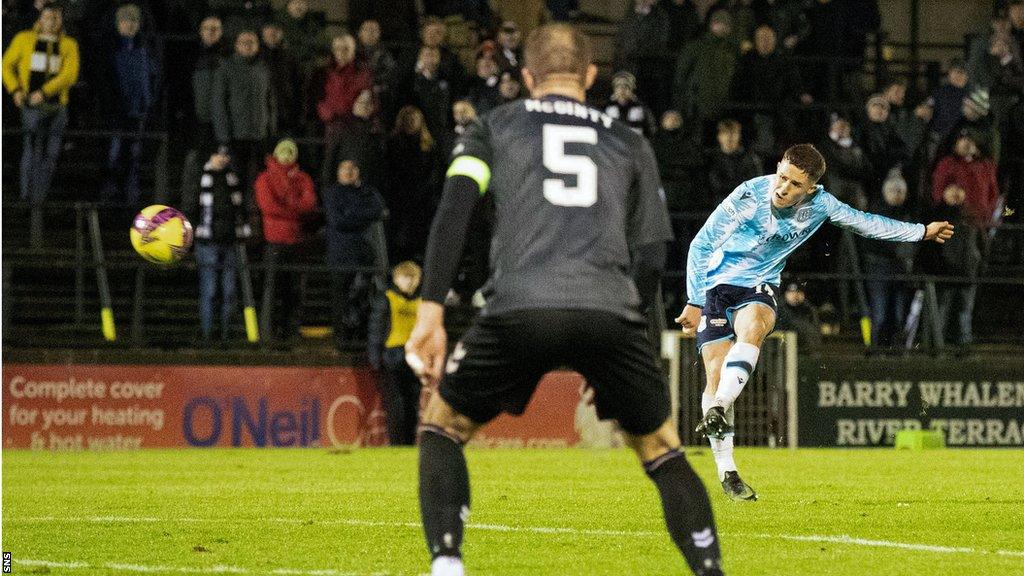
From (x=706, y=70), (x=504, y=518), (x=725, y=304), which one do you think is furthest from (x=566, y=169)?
(x=706, y=70)

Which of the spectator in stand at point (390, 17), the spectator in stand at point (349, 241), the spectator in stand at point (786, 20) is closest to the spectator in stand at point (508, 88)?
the spectator in stand at point (349, 241)

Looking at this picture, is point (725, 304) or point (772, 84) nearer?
point (725, 304)

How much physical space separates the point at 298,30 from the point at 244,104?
186cm

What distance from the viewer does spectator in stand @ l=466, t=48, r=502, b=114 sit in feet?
65.4

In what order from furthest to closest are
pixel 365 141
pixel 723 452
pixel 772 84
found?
pixel 772 84, pixel 365 141, pixel 723 452

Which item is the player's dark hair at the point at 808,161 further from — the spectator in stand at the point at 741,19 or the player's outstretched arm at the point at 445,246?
the spectator in stand at the point at 741,19

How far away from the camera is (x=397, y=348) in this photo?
62.3 ft

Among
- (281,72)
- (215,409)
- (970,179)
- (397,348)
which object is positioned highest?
(281,72)

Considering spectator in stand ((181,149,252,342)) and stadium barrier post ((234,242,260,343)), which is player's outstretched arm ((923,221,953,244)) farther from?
stadium barrier post ((234,242,260,343))

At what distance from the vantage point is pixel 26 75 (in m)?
19.0

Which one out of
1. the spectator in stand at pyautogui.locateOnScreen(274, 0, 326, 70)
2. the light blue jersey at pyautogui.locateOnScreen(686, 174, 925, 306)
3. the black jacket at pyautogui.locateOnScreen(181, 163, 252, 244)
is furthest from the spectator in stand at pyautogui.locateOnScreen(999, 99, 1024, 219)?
the light blue jersey at pyautogui.locateOnScreen(686, 174, 925, 306)

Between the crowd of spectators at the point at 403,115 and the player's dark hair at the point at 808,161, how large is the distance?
8.36 meters

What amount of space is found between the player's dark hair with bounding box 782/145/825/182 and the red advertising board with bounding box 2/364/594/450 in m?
8.44

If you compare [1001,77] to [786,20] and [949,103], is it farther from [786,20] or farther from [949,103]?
[786,20]
